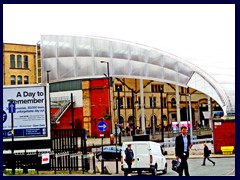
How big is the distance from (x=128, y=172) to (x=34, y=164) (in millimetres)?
4344

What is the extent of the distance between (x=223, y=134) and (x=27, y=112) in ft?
52.9

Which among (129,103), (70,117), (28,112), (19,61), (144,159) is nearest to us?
(144,159)

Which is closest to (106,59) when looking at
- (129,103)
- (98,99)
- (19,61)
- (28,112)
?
(98,99)

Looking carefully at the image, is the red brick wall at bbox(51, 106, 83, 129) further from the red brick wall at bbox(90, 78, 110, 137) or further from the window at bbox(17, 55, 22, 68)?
the window at bbox(17, 55, 22, 68)

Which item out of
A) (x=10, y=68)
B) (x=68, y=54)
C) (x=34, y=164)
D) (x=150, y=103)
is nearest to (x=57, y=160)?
(x=34, y=164)

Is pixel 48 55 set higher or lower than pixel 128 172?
higher

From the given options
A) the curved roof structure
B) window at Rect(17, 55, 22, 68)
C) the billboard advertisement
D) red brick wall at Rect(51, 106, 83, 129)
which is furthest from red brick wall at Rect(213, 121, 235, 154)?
window at Rect(17, 55, 22, 68)

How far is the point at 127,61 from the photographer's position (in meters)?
52.8

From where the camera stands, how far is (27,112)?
22.1m

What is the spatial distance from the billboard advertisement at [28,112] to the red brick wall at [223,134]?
15.1 metres

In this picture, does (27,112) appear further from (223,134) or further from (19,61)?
(19,61)

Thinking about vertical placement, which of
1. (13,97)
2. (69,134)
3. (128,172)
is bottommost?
(128,172)

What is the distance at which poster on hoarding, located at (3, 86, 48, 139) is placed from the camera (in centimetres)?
2203

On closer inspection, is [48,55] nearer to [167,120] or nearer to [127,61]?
[127,61]
